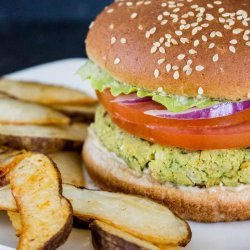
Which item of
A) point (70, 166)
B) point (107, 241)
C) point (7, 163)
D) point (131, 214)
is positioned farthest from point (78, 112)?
point (107, 241)

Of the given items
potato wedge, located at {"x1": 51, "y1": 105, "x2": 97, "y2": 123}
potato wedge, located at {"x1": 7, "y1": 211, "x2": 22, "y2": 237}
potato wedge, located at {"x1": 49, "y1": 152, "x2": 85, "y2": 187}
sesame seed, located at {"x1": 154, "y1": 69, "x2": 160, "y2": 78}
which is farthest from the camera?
potato wedge, located at {"x1": 51, "y1": 105, "x2": 97, "y2": 123}

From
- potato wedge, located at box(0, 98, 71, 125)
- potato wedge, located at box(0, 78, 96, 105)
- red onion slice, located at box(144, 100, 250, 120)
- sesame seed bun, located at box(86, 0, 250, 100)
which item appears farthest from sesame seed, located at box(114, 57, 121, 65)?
potato wedge, located at box(0, 78, 96, 105)

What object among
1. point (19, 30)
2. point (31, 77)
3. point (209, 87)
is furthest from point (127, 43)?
point (19, 30)

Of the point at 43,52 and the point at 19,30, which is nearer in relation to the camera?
the point at 43,52

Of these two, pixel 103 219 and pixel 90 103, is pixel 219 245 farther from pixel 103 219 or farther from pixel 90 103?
pixel 90 103

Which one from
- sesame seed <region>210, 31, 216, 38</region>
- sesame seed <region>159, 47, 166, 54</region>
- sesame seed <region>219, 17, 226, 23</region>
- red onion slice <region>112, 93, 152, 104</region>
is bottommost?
red onion slice <region>112, 93, 152, 104</region>

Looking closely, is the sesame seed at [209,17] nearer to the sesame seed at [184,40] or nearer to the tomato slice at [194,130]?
the sesame seed at [184,40]

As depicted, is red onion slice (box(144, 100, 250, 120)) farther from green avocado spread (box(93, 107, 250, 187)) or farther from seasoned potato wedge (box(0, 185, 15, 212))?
seasoned potato wedge (box(0, 185, 15, 212))
